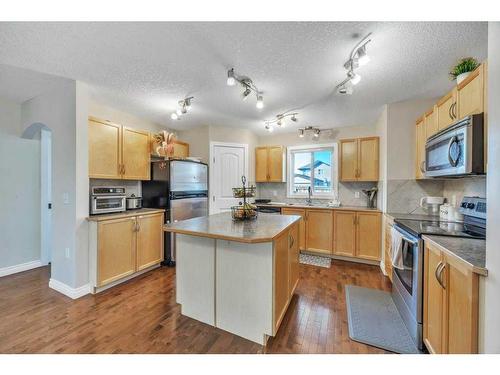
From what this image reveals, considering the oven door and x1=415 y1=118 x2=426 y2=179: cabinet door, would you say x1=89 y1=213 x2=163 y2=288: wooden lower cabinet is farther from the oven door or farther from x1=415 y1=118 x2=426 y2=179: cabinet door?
x1=415 y1=118 x2=426 y2=179: cabinet door

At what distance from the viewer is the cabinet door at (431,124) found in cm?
220

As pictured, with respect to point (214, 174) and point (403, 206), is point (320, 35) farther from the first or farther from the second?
point (214, 174)

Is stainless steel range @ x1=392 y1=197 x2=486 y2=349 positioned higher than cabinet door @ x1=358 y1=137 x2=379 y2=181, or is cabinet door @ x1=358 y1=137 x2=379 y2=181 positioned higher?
cabinet door @ x1=358 y1=137 x2=379 y2=181

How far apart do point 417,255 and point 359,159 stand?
7.87 ft

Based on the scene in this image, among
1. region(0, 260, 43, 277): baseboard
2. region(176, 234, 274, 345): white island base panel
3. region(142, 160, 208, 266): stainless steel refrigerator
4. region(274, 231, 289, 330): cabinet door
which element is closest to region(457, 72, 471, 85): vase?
region(274, 231, 289, 330): cabinet door

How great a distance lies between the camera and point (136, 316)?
2.03 m

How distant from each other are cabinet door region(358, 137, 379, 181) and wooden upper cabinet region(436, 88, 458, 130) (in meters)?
1.45

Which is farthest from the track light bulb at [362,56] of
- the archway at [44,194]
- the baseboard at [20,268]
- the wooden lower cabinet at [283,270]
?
the baseboard at [20,268]

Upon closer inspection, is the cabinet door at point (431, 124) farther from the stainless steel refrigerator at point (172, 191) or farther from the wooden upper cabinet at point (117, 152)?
the wooden upper cabinet at point (117, 152)

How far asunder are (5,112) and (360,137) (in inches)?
221

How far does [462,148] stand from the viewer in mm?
1537

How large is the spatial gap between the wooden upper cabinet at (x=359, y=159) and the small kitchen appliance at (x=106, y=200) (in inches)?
144

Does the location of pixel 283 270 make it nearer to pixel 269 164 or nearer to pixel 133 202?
pixel 133 202

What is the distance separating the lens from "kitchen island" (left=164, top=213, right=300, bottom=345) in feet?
5.31
